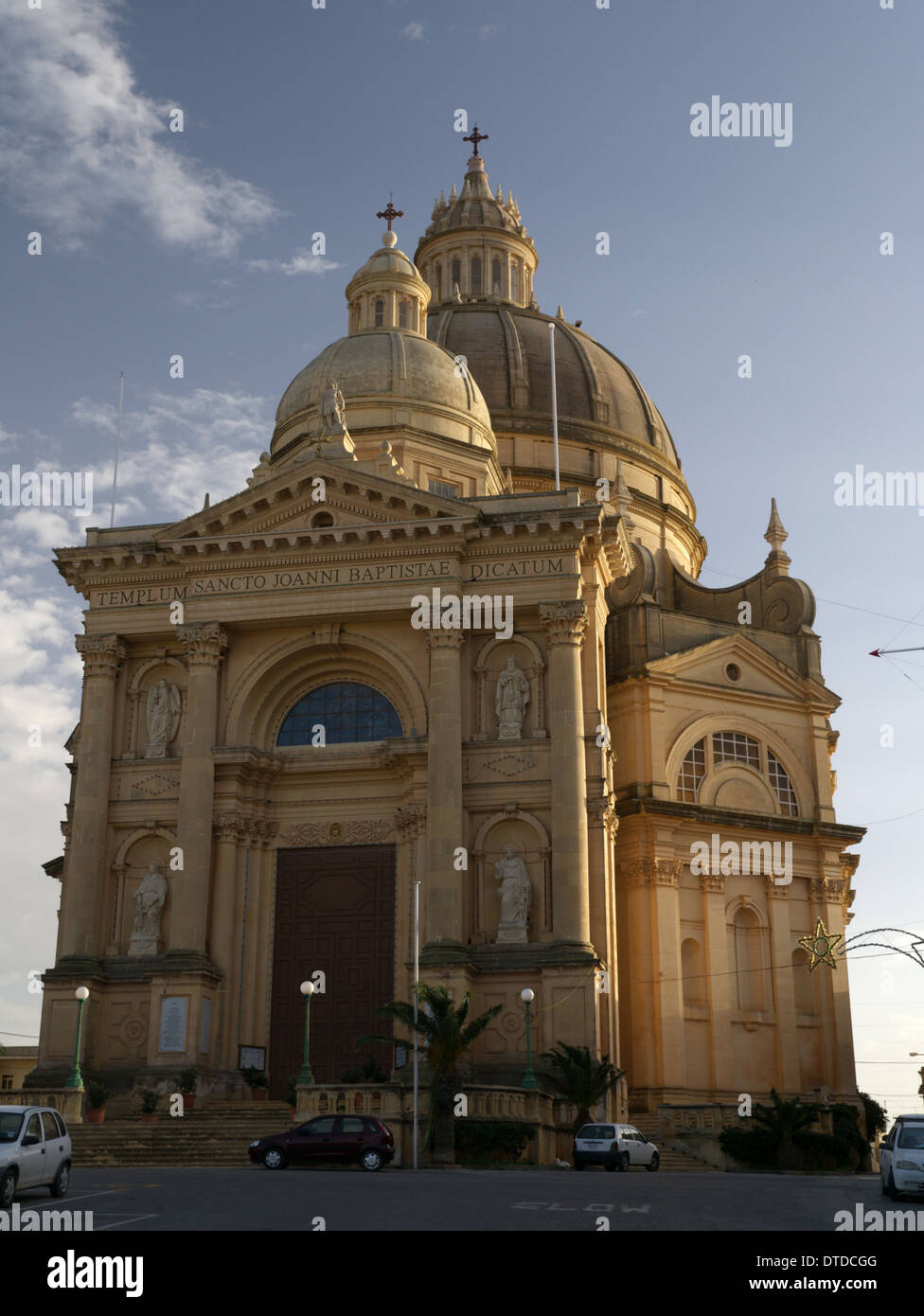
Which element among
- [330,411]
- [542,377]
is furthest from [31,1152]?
[542,377]

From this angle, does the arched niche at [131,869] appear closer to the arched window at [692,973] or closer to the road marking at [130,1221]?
the arched window at [692,973]

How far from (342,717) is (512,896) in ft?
24.1

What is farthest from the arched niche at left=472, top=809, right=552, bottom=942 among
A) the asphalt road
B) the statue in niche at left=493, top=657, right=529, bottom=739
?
the asphalt road

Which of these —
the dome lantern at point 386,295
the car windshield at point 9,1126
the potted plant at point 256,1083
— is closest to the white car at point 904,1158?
the car windshield at point 9,1126

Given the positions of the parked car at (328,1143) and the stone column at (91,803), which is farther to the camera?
the stone column at (91,803)

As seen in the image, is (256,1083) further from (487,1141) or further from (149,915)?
(487,1141)

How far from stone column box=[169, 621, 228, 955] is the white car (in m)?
20.2

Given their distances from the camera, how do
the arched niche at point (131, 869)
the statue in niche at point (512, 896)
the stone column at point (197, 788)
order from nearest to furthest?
the statue in niche at point (512, 896)
the stone column at point (197, 788)
the arched niche at point (131, 869)

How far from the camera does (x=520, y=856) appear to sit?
3812cm

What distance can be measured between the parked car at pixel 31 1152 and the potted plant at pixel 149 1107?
527 inches

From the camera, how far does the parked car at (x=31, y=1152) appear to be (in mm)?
18047

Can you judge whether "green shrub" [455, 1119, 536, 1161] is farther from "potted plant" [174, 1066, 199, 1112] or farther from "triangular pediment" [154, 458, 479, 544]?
"triangular pediment" [154, 458, 479, 544]
